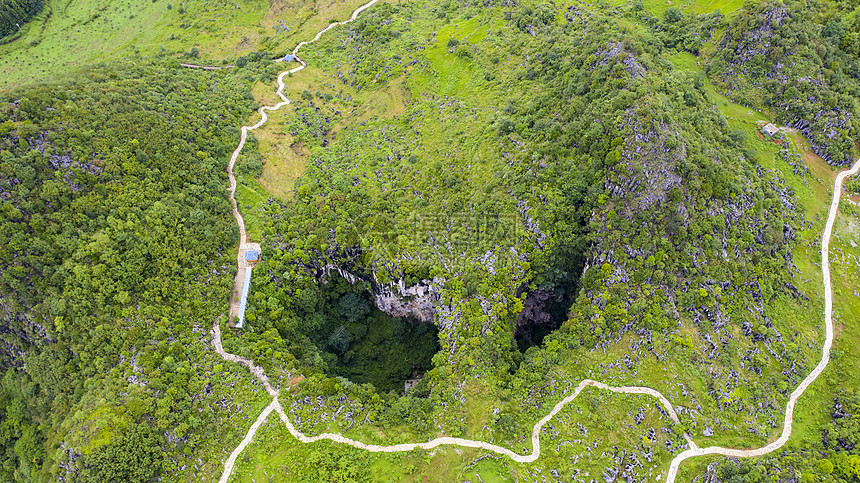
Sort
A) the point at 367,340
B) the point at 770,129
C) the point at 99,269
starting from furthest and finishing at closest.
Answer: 1. the point at 367,340
2. the point at 770,129
3. the point at 99,269

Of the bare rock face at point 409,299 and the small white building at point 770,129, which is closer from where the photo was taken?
the bare rock face at point 409,299

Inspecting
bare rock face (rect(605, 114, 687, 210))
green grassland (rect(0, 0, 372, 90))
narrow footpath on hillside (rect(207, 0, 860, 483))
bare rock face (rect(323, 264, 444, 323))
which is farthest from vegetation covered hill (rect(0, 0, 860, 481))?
green grassland (rect(0, 0, 372, 90))

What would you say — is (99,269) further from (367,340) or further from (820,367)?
(820,367)

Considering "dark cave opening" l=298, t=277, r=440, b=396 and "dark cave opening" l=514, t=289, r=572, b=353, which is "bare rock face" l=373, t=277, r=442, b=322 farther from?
"dark cave opening" l=514, t=289, r=572, b=353

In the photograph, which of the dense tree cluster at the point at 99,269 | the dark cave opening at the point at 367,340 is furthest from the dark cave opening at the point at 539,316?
the dense tree cluster at the point at 99,269

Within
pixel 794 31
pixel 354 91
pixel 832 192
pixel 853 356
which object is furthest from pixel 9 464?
pixel 794 31

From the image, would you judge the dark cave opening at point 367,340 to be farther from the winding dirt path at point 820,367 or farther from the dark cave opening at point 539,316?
the winding dirt path at point 820,367

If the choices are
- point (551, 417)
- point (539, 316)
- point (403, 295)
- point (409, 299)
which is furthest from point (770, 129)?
point (403, 295)
